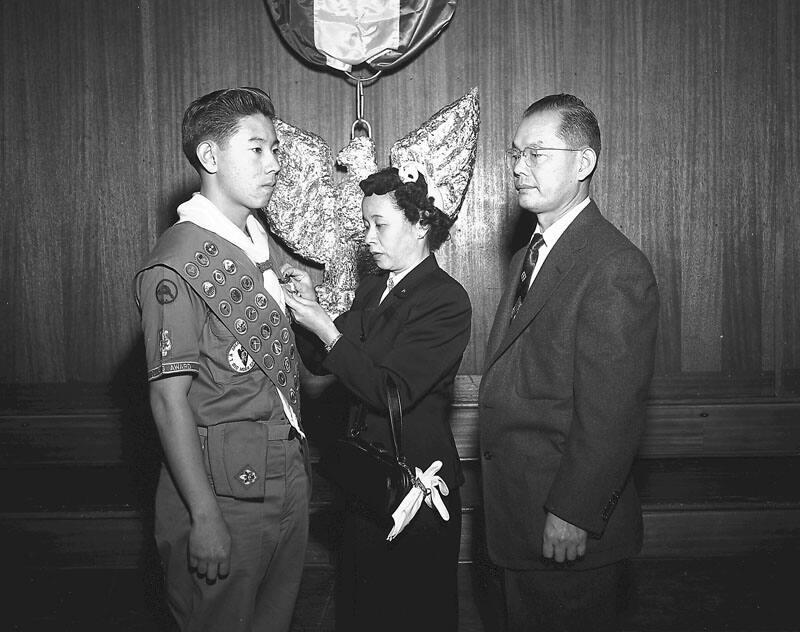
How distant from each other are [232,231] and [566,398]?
0.74m

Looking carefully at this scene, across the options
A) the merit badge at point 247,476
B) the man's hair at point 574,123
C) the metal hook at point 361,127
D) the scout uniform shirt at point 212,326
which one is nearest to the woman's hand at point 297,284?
the scout uniform shirt at point 212,326

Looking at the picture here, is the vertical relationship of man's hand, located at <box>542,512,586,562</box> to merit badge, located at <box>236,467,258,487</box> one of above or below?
below

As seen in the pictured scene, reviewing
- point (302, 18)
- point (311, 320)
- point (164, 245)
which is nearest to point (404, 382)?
point (311, 320)

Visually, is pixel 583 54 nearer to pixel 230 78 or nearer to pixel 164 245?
pixel 230 78

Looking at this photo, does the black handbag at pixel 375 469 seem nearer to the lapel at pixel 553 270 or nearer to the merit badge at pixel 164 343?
the lapel at pixel 553 270

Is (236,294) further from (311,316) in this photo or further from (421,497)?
(421,497)

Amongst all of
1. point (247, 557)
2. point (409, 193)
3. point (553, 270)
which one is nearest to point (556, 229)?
point (553, 270)

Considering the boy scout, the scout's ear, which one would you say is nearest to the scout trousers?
the boy scout

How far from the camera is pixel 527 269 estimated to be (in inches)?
69.4

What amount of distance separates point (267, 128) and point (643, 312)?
2.73ft

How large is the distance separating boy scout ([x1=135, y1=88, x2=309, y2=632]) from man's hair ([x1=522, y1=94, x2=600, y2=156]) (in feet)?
1.94

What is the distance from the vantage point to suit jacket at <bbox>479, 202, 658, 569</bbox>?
1485mm

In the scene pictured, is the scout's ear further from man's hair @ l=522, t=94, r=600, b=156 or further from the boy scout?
man's hair @ l=522, t=94, r=600, b=156

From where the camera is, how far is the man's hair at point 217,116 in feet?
5.10
